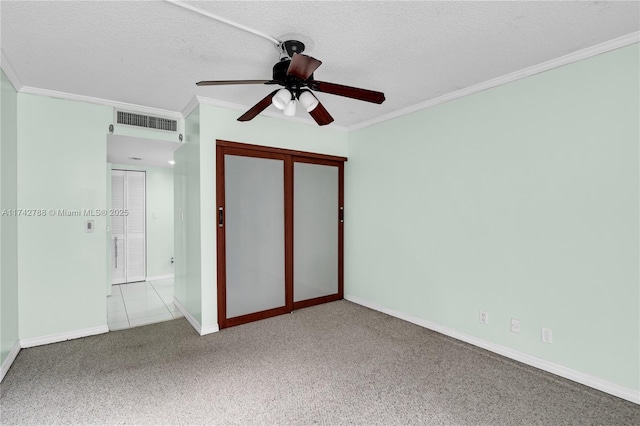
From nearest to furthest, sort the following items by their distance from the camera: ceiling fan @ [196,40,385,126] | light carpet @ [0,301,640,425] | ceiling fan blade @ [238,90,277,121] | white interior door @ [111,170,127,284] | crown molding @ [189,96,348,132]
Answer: light carpet @ [0,301,640,425]
ceiling fan @ [196,40,385,126]
ceiling fan blade @ [238,90,277,121]
crown molding @ [189,96,348,132]
white interior door @ [111,170,127,284]

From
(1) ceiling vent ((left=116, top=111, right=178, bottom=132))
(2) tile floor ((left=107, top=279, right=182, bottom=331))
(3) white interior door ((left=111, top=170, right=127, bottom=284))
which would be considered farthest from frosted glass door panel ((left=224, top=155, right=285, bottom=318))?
(3) white interior door ((left=111, top=170, right=127, bottom=284))

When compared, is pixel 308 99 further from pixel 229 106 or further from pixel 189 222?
pixel 189 222

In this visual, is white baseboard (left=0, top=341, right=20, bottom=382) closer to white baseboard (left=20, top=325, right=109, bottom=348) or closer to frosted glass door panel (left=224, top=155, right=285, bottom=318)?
white baseboard (left=20, top=325, right=109, bottom=348)

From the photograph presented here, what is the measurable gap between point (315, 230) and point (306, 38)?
256 cm

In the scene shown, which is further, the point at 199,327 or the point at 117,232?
the point at 117,232

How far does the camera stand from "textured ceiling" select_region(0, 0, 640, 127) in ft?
6.10

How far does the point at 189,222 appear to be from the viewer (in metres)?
3.75

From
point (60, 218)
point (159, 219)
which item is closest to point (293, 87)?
point (60, 218)

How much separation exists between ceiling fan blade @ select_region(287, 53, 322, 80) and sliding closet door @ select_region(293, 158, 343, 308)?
2055 mm

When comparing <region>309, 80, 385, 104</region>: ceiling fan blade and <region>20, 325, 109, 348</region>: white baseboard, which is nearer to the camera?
<region>309, 80, 385, 104</region>: ceiling fan blade

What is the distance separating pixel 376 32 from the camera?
2104mm

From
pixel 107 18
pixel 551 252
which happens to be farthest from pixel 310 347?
pixel 107 18

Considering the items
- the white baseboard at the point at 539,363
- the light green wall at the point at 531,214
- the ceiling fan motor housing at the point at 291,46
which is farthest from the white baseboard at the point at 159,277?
the ceiling fan motor housing at the point at 291,46

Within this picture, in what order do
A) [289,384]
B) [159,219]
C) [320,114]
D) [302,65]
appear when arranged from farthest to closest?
[159,219], [320,114], [289,384], [302,65]
